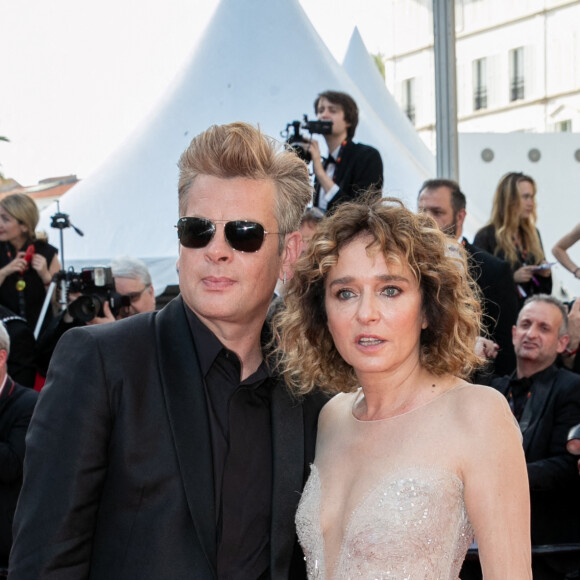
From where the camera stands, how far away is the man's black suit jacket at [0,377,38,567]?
4191 millimetres

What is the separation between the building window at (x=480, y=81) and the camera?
31922 mm

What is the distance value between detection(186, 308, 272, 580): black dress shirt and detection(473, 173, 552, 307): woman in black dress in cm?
403

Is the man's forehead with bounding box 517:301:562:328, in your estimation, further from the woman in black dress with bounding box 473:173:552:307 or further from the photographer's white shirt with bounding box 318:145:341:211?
the photographer's white shirt with bounding box 318:145:341:211

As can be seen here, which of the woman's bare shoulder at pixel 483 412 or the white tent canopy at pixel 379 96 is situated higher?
the white tent canopy at pixel 379 96

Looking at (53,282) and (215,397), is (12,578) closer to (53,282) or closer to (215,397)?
(215,397)

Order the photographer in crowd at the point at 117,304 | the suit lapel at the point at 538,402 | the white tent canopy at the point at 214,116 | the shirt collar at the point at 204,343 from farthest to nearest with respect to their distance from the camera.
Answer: the white tent canopy at the point at 214,116 → the photographer in crowd at the point at 117,304 → the suit lapel at the point at 538,402 → the shirt collar at the point at 204,343

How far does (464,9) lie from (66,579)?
29.5m

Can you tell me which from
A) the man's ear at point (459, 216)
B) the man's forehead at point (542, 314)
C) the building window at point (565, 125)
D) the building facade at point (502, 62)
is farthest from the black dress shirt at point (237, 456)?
the building window at point (565, 125)

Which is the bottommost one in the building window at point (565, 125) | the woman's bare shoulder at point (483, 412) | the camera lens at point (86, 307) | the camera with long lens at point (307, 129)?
the camera lens at point (86, 307)

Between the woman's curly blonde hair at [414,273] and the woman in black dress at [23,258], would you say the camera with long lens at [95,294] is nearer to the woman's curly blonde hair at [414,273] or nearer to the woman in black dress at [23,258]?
the woman in black dress at [23,258]

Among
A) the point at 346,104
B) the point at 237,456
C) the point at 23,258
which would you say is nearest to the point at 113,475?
the point at 237,456

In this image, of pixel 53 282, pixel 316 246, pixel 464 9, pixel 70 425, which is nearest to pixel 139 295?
pixel 53 282

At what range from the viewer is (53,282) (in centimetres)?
594

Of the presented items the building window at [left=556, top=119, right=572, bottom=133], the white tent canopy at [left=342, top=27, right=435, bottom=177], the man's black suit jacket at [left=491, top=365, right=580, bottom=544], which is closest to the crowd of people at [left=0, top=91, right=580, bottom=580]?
the man's black suit jacket at [left=491, top=365, right=580, bottom=544]
